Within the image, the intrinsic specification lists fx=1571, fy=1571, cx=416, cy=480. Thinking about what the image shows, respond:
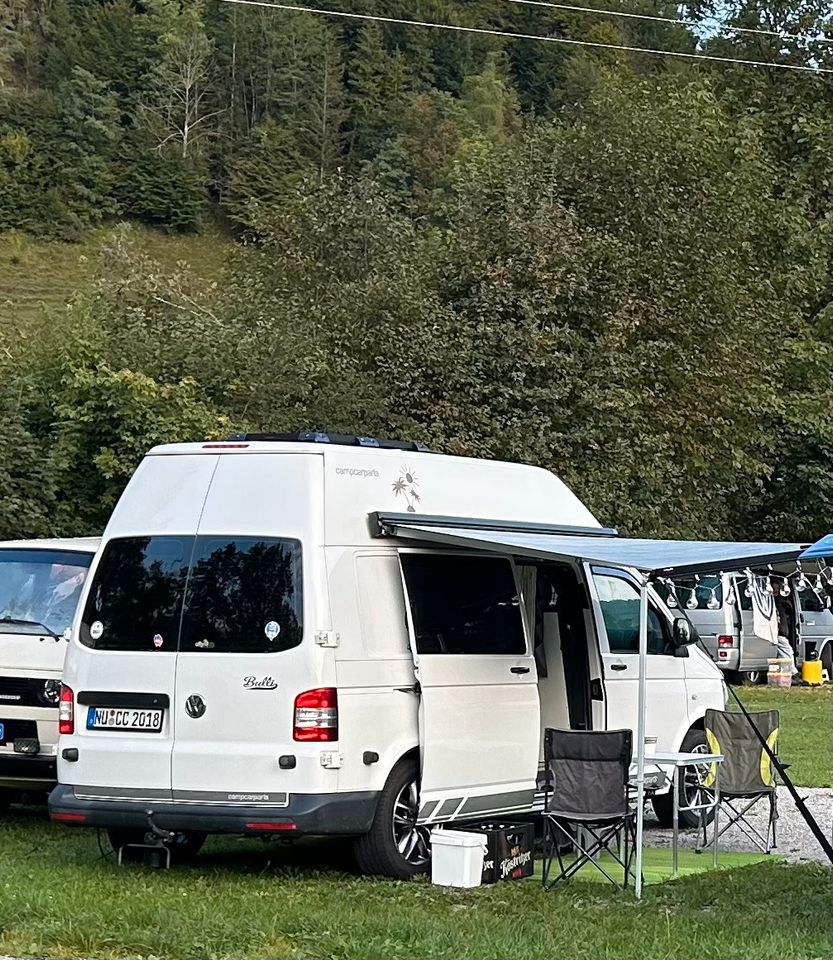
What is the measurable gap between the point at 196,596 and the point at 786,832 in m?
5.49

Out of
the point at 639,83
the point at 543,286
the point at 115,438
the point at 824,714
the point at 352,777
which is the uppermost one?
the point at 639,83

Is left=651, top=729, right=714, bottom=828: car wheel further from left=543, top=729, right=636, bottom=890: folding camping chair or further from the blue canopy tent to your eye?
left=543, top=729, right=636, bottom=890: folding camping chair

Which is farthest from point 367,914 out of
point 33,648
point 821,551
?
point 33,648

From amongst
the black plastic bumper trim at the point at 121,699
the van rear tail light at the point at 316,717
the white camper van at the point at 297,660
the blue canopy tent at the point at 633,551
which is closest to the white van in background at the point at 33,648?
the white camper van at the point at 297,660

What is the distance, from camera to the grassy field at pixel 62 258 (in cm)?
7331

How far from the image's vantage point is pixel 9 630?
10875 millimetres

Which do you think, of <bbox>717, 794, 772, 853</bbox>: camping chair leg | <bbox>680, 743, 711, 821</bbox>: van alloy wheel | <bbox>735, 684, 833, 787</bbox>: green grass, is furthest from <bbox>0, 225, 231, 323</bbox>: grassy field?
<bbox>717, 794, 772, 853</bbox>: camping chair leg

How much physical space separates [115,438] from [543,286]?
7.48 m

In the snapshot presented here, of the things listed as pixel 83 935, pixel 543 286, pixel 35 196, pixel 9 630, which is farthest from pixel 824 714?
pixel 35 196

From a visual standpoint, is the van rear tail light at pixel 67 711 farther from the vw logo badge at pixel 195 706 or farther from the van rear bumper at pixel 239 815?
the vw logo badge at pixel 195 706

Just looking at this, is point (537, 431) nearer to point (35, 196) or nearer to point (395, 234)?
point (395, 234)

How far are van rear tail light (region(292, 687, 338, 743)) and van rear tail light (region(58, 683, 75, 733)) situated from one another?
1484 mm

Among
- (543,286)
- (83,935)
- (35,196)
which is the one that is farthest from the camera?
(35,196)

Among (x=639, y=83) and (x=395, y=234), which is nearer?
(x=395, y=234)
